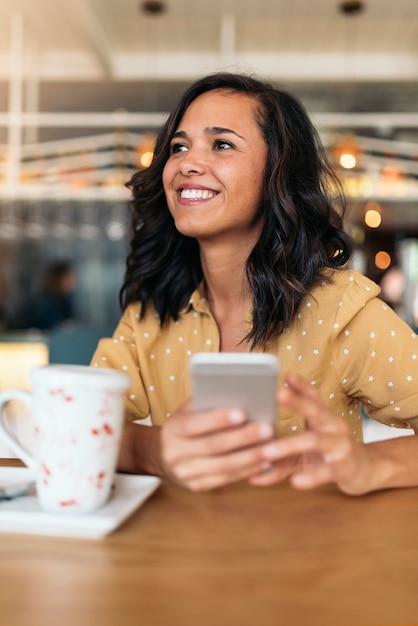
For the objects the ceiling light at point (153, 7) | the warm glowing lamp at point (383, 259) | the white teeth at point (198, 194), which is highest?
the ceiling light at point (153, 7)

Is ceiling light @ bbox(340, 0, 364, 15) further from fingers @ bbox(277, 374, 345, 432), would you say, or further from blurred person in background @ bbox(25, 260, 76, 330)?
fingers @ bbox(277, 374, 345, 432)

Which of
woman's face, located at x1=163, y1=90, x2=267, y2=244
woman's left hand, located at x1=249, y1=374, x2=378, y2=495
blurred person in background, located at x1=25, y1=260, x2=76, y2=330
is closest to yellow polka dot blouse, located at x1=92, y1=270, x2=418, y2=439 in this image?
woman's face, located at x1=163, y1=90, x2=267, y2=244

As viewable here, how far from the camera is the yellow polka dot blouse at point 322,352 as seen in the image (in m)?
1.18

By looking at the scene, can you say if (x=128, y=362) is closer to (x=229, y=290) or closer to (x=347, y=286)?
(x=229, y=290)

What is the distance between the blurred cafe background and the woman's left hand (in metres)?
4.20

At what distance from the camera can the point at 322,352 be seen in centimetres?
123

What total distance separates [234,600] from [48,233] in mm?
6068

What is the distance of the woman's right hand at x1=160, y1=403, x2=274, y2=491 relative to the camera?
24.4 inches

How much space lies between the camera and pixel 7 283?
21.9 ft

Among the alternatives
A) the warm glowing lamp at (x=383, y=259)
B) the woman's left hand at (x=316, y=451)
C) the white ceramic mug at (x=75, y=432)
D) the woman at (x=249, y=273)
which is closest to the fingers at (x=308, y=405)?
the woman's left hand at (x=316, y=451)

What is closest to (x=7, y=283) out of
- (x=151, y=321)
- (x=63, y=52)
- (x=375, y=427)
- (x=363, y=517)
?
(x=63, y=52)

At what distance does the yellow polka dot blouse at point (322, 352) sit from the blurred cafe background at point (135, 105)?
11.8ft

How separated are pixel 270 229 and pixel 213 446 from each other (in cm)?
75

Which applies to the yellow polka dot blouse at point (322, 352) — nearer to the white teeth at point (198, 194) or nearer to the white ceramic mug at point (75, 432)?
the white teeth at point (198, 194)
